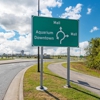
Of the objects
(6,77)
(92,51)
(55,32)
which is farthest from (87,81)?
(92,51)

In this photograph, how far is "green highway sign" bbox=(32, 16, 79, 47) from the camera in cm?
917

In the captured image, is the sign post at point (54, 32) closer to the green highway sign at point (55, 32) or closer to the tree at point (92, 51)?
the green highway sign at point (55, 32)

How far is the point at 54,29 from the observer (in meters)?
9.52

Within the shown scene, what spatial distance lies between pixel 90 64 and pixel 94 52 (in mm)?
2786

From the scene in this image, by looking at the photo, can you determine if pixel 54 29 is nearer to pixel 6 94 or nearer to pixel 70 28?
pixel 70 28

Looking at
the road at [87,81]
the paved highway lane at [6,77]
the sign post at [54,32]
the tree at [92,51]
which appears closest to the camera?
the paved highway lane at [6,77]

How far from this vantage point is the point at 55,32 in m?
9.54

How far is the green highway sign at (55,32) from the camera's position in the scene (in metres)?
9.17

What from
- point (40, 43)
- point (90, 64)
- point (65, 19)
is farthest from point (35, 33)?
point (90, 64)

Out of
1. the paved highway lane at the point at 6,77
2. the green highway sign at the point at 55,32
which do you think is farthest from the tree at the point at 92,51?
the green highway sign at the point at 55,32

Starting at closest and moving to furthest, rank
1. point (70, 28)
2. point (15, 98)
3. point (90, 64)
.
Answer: point (15, 98) < point (70, 28) < point (90, 64)

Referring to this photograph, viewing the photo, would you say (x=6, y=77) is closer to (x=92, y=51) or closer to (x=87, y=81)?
(x=87, y=81)

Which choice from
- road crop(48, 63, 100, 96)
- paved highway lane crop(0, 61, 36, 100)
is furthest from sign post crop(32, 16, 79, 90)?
paved highway lane crop(0, 61, 36, 100)

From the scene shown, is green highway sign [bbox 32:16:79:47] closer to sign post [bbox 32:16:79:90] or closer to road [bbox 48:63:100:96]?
sign post [bbox 32:16:79:90]
